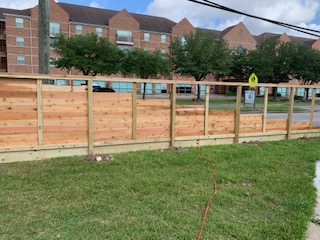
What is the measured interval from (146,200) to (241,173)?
224 centimetres

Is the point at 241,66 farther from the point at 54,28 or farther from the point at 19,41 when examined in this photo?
the point at 19,41

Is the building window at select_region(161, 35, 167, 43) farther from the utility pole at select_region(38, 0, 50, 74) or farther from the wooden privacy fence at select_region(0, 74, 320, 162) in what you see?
the utility pole at select_region(38, 0, 50, 74)

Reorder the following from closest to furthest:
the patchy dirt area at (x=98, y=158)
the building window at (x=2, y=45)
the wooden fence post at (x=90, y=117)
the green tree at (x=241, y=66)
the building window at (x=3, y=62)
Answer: the patchy dirt area at (x=98, y=158), the wooden fence post at (x=90, y=117), the green tree at (x=241, y=66), the building window at (x=3, y=62), the building window at (x=2, y=45)

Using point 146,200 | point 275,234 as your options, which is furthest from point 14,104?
point 275,234

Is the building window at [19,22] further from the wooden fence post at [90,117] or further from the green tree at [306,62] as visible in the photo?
the wooden fence post at [90,117]

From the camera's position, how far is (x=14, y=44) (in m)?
44.0

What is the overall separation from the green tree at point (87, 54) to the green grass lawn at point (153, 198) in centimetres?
2508

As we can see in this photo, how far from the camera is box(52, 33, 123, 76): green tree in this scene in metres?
29.2

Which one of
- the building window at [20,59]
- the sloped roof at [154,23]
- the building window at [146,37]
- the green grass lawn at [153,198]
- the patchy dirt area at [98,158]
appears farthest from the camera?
the sloped roof at [154,23]

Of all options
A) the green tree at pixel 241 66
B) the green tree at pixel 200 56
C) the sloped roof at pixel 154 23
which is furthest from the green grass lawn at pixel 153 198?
the sloped roof at pixel 154 23

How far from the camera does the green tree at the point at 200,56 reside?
113 ft

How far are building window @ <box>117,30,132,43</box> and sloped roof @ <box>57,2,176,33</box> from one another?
2.78 metres

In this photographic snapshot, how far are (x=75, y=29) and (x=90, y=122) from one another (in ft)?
146

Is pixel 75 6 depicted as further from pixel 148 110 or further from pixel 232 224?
pixel 232 224
